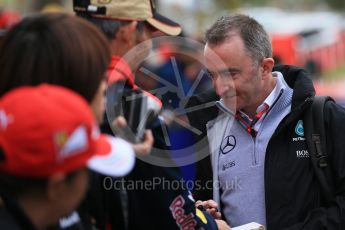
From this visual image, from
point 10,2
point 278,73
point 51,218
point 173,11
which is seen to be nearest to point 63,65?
point 51,218

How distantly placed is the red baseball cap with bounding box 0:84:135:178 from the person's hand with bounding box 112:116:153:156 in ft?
1.79

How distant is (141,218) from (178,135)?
3.22ft

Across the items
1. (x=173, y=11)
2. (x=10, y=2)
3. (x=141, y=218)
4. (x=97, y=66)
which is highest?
(x=97, y=66)

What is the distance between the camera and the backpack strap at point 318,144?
123 inches

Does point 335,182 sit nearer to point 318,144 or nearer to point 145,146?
point 318,144

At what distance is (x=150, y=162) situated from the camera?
7.88ft

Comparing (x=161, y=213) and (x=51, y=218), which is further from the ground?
(x=51, y=218)

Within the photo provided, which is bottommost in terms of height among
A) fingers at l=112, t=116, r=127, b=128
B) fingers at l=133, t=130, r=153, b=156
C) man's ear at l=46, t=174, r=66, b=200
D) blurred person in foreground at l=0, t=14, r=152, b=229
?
fingers at l=133, t=130, r=153, b=156

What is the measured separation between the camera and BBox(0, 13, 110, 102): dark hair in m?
1.97

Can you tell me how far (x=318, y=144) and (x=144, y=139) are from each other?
1181mm

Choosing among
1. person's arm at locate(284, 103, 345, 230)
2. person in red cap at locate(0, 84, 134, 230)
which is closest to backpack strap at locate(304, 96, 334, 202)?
person's arm at locate(284, 103, 345, 230)

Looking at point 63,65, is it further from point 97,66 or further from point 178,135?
point 178,135

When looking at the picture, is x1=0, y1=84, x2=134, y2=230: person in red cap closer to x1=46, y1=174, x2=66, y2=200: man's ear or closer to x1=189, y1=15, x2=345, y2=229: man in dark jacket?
x1=46, y1=174, x2=66, y2=200: man's ear

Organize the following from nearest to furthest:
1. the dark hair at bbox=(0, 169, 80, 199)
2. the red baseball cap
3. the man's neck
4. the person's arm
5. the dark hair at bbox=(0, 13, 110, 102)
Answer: the red baseball cap < the dark hair at bbox=(0, 169, 80, 199) < the dark hair at bbox=(0, 13, 110, 102) < the person's arm < the man's neck
